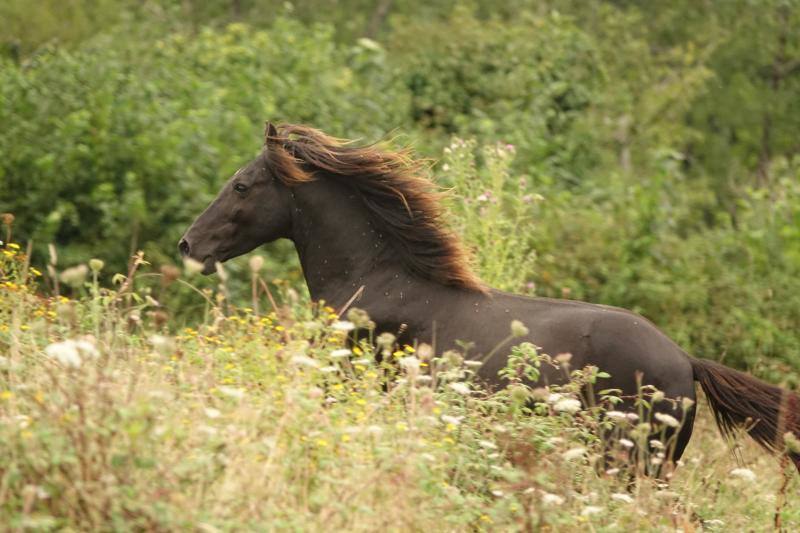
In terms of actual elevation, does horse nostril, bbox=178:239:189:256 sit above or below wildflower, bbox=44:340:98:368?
below

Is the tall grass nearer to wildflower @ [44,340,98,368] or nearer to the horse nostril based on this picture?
wildflower @ [44,340,98,368]

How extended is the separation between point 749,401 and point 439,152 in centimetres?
905

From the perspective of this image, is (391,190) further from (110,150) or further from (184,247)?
(110,150)

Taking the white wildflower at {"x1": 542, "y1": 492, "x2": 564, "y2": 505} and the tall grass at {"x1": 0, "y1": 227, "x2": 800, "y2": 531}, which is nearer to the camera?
the tall grass at {"x1": 0, "y1": 227, "x2": 800, "y2": 531}

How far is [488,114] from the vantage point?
1639 cm

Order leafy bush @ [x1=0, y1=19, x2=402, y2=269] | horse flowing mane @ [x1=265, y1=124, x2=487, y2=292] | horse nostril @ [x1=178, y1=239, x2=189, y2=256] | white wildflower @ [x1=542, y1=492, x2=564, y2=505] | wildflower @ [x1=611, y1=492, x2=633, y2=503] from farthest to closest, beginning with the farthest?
leafy bush @ [x1=0, y1=19, x2=402, y2=269] < horse nostril @ [x1=178, y1=239, x2=189, y2=256] < horse flowing mane @ [x1=265, y1=124, x2=487, y2=292] < wildflower @ [x1=611, y1=492, x2=633, y2=503] < white wildflower @ [x1=542, y1=492, x2=564, y2=505]

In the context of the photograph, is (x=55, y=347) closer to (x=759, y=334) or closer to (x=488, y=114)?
(x=759, y=334)

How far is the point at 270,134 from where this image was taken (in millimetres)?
6789

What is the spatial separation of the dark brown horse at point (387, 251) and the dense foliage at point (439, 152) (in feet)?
4.99

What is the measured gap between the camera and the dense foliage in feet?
38.9

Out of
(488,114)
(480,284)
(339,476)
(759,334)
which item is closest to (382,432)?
(339,476)

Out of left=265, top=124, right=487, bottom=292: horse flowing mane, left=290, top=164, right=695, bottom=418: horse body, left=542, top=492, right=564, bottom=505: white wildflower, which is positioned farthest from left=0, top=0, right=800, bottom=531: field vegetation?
left=265, top=124, right=487, bottom=292: horse flowing mane

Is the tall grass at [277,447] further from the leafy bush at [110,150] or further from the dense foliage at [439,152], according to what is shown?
the leafy bush at [110,150]

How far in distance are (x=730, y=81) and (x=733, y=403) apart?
22.2m
